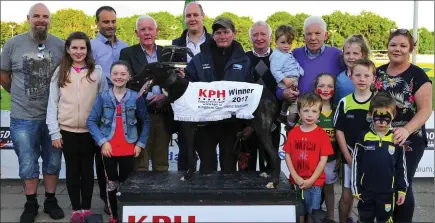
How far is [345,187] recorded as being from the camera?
386 centimetres

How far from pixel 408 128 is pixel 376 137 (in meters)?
0.27

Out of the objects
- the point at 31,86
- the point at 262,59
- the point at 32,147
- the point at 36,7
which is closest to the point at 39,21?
the point at 36,7

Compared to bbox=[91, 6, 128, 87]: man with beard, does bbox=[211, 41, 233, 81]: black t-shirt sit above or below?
below

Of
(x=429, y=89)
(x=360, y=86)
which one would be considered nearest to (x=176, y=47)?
(x=360, y=86)

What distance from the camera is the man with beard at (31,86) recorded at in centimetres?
420

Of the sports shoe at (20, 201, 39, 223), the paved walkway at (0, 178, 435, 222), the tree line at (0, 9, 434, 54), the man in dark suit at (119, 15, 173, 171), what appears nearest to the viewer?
the man in dark suit at (119, 15, 173, 171)

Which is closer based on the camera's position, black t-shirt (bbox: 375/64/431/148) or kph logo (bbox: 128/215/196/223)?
kph logo (bbox: 128/215/196/223)

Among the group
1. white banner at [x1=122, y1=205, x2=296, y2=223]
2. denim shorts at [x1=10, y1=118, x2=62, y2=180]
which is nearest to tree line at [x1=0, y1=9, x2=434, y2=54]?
denim shorts at [x1=10, y1=118, x2=62, y2=180]

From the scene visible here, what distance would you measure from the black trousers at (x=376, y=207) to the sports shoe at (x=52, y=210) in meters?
3.11

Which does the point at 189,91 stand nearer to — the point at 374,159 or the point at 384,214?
the point at 374,159

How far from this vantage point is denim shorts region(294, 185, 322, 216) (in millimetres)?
3717

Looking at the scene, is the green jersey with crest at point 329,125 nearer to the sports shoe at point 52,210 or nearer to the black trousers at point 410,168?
the black trousers at point 410,168

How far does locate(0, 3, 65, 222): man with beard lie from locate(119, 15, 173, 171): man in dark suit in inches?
30.9

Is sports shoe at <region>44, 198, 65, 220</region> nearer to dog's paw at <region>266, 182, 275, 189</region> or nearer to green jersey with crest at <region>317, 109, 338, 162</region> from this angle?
dog's paw at <region>266, 182, 275, 189</region>
